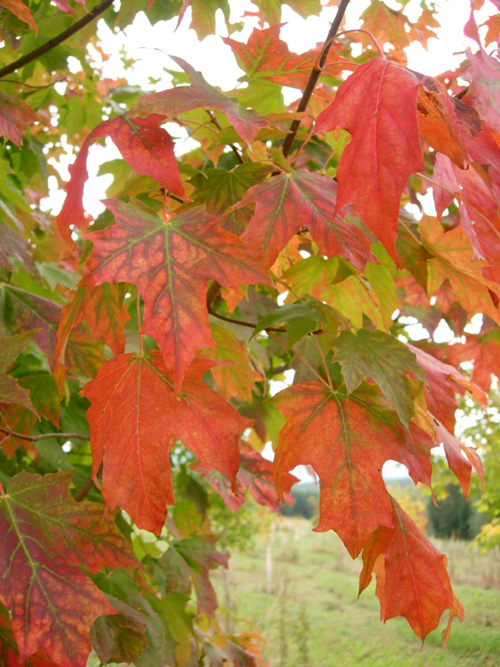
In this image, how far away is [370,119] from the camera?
0.55 meters

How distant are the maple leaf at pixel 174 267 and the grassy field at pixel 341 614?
2.54ft

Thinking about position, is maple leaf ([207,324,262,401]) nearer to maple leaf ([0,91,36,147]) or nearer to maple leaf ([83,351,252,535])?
maple leaf ([83,351,252,535])

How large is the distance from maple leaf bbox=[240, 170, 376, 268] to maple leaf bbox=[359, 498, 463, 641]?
1.12ft

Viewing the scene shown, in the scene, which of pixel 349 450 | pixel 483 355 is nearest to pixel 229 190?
pixel 349 450

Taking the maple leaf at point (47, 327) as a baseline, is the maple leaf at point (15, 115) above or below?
above

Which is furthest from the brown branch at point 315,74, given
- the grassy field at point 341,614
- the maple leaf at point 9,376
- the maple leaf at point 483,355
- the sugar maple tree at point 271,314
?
the maple leaf at point 483,355

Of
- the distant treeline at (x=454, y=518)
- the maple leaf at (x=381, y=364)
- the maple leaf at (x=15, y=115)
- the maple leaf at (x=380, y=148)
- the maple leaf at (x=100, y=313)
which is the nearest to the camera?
the maple leaf at (x=380, y=148)

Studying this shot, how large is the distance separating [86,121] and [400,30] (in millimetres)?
900

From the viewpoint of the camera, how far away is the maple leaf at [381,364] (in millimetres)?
620

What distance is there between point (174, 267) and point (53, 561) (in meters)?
0.38

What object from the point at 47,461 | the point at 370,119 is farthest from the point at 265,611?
the point at 370,119

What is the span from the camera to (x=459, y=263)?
30.1 inches

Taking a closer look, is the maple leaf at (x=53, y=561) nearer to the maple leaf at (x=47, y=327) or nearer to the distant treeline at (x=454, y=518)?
the maple leaf at (x=47, y=327)

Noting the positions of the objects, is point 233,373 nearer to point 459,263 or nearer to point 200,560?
point 459,263
